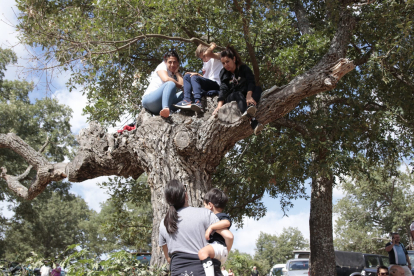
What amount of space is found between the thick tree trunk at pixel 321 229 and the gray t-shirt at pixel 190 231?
6505mm

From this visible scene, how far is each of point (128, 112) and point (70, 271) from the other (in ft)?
19.4

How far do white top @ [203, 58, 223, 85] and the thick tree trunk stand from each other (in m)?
4.75

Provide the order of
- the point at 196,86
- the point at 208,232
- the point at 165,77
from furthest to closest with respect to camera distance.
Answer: the point at 165,77 < the point at 196,86 < the point at 208,232

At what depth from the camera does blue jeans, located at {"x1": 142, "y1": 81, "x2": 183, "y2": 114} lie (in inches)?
193

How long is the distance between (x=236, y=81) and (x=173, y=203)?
7.92 ft

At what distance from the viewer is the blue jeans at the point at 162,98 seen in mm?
4898

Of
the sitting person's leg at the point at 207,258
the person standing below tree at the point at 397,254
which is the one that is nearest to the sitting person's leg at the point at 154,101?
the sitting person's leg at the point at 207,258

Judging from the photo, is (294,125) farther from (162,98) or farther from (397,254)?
(162,98)

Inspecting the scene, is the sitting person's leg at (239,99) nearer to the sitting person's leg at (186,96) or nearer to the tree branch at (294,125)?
the sitting person's leg at (186,96)

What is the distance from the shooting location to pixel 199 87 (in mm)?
4902

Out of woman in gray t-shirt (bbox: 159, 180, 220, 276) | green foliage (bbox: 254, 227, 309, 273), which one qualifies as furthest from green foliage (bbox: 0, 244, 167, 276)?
green foliage (bbox: 254, 227, 309, 273)

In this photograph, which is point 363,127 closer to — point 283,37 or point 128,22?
point 283,37

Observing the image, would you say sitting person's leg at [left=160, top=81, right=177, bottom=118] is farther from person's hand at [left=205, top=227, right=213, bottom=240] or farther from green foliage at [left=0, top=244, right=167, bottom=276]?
person's hand at [left=205, top=227, right=213, bottom=240]

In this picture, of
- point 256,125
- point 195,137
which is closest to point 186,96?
point 195,137
